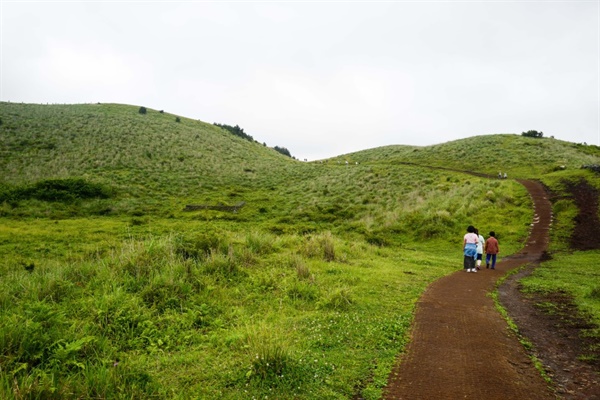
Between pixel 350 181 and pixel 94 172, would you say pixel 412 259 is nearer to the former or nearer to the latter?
pixel 350 181

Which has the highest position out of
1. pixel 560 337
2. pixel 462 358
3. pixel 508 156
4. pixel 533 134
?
pixel 533 134

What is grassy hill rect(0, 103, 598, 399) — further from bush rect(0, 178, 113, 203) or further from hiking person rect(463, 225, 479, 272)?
hiking person rect(463, 225, 479, 272)

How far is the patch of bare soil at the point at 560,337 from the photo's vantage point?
564cm

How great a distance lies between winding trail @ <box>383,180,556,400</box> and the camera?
5266 mm

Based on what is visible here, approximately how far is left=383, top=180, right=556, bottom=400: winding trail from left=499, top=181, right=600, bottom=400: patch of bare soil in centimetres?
34

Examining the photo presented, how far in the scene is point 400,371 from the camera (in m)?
5.88

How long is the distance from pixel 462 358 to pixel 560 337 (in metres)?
2.81

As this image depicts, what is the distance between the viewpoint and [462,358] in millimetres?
6316

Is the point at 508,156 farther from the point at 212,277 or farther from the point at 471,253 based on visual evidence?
the point at 212,277

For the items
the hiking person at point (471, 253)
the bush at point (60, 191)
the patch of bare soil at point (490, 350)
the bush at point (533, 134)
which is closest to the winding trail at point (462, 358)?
the patch of bare soil at point (490, 350)

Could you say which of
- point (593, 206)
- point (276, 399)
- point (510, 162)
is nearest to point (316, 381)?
point (276, 399)

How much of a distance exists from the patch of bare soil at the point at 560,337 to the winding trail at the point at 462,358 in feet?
1.13

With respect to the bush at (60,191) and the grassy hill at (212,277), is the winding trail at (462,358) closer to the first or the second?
the grassy hill at (212,277)

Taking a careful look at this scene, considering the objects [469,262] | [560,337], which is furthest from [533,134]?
[560,337]
